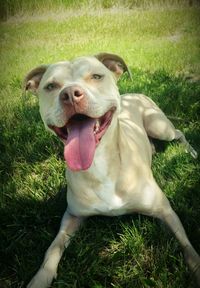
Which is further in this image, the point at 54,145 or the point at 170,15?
the point at 54,145

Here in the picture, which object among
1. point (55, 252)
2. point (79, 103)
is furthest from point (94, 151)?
point (55, 252)

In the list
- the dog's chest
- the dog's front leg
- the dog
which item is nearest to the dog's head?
the dog

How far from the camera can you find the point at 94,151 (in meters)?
2.66

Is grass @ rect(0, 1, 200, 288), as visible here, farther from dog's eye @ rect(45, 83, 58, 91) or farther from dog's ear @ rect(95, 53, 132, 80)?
dog's eye @ rect(45, 83, 58, 91)

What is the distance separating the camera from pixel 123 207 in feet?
9.71

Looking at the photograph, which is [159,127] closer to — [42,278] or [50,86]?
[50,86]

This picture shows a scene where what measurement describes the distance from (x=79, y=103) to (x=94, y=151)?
0.33 meters

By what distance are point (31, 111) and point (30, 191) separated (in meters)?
0.84

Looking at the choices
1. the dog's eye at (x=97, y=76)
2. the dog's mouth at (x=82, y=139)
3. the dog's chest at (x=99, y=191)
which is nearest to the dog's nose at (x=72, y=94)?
the dog's mouth at (x=82, y=139)

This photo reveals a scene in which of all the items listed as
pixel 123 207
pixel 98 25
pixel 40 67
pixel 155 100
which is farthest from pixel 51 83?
pixel 155 100

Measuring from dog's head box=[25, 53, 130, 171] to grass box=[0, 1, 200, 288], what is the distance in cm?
63

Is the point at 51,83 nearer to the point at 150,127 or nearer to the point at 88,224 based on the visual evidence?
the point at 88,224

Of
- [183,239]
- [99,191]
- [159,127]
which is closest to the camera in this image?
[183,239]

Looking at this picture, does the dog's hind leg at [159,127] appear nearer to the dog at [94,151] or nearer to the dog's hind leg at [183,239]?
the dog at [94,151]
